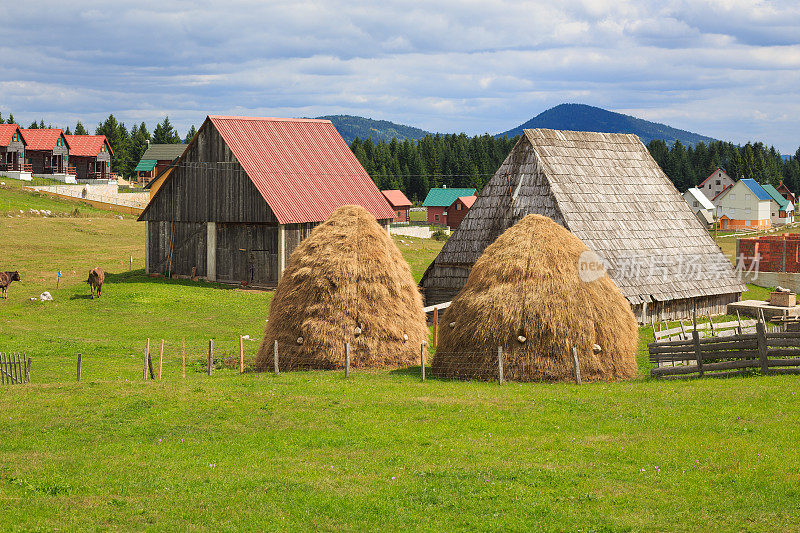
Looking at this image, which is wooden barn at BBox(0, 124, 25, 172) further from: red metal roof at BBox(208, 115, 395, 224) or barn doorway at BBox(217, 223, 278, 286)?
barn doorway at BBox(217, 223, 278, 286)

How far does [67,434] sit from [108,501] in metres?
4.29

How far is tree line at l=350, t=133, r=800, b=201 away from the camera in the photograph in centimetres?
13775

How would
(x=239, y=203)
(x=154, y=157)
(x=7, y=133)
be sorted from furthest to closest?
1. (x=154, y=157)
2. (x=7, y=133)
3. (x=239, y=203)

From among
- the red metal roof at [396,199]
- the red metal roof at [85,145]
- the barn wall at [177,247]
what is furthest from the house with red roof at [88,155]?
the barn wall at [177,247]

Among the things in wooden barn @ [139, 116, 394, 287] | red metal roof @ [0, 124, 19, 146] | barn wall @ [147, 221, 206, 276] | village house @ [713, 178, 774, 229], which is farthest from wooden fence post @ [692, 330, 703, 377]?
village house @ [713, 178, 774, 229]

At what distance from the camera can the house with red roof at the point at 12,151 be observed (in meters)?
95.1

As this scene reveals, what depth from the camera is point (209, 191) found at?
1855 inches

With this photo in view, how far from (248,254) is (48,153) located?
65.0 metres

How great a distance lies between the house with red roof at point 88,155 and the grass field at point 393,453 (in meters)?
86.7

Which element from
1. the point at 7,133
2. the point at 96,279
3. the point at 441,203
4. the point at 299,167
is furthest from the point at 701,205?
the point at 96,279

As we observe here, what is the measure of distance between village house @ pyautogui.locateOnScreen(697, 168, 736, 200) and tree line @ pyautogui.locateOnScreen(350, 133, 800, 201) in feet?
30.5

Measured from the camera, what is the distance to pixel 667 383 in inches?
795

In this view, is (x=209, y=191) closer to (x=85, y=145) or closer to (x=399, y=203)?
(x=399, y=203)

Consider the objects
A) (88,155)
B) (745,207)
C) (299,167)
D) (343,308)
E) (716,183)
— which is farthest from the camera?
(716,183)
